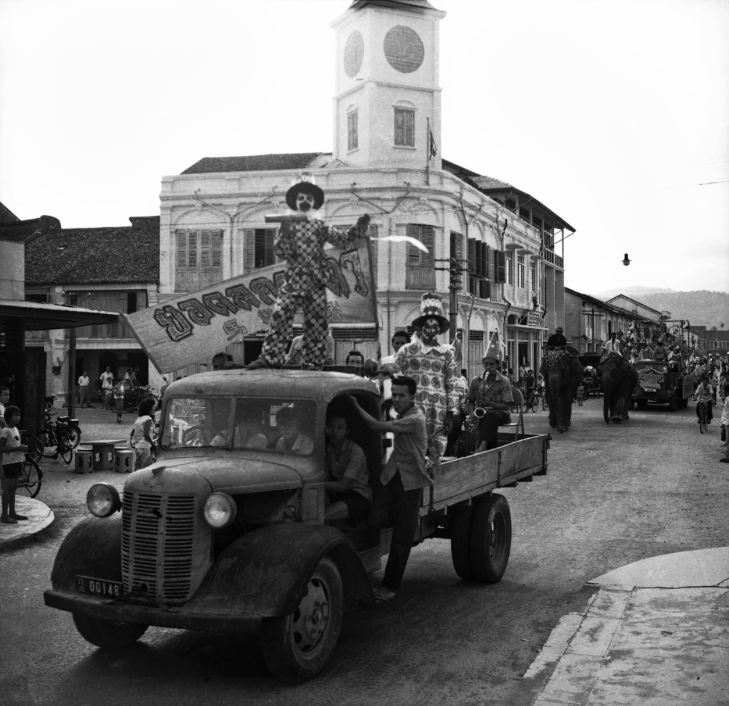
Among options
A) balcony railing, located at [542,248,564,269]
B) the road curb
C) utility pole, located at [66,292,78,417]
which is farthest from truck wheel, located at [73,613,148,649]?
balcony railing, located at [542,248,564,269]

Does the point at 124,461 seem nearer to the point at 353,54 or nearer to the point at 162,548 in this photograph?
the point at 162,548

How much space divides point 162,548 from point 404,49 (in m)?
33.0

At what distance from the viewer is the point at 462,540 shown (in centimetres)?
815

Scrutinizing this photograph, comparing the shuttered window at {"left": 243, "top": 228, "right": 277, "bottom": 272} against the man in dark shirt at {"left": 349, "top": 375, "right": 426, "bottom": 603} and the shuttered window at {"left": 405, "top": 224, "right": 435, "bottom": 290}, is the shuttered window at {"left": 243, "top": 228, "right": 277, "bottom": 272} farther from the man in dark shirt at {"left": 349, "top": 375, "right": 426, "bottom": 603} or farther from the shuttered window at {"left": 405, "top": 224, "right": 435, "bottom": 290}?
the man in dark shirt at {"left": 349, "top": 375, "right": 426, "bottom": 603}

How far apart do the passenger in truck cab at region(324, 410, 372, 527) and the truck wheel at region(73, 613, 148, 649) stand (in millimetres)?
1574

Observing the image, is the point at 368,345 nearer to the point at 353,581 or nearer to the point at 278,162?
the point at 278,162

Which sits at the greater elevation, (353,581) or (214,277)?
(214,277)

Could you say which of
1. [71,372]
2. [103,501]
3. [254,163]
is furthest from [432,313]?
[254,163]

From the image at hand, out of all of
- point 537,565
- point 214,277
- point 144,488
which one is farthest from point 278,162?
point 144,488

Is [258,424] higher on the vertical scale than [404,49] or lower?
lower

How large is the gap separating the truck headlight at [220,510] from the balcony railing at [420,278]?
31341 mm

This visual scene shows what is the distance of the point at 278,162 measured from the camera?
1563 inches

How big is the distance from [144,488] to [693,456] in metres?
14.7

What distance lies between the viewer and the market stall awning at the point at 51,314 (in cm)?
1569
